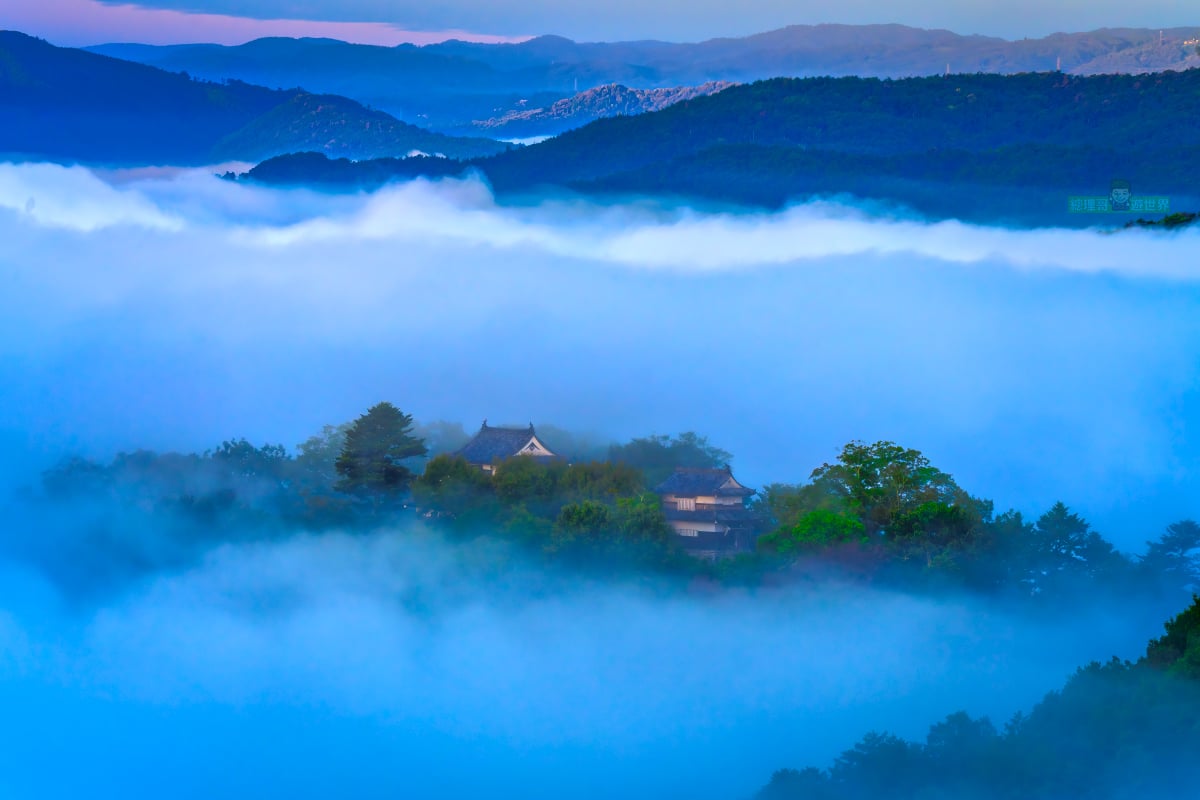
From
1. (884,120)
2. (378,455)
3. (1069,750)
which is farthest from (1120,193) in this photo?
(1069,750)

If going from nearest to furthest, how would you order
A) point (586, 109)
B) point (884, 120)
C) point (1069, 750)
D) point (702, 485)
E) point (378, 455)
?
point (1069, 750)
point (702, 485)
point (378, 455)
point (884, 120)
point (586, 109)

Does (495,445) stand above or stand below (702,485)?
above

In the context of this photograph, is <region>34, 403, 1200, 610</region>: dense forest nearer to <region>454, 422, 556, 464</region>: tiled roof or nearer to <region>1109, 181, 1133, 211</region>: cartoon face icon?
<region>454, 422, 556, 464</region>: tiled roof

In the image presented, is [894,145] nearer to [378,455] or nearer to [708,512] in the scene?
[378,455]

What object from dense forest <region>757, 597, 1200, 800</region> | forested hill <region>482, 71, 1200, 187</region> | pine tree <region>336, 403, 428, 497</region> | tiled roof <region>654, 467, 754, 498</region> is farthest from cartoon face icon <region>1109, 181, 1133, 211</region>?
dense forest <region>757, 597, 1200, 800</region>

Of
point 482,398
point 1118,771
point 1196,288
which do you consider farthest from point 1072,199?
point 1118,771

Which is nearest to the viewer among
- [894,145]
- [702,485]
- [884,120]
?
[702,485]
